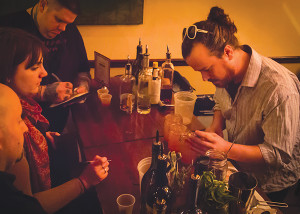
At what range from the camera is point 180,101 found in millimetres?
1759

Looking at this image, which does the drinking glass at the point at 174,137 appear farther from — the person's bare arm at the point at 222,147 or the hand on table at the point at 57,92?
the hand on table at the point at 57,92

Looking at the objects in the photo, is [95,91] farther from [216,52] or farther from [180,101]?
[216,52]

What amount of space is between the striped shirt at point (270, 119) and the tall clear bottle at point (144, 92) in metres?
0.58

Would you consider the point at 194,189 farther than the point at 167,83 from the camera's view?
No

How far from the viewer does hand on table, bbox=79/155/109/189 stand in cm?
123

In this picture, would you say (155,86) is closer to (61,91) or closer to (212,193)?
(61,91)

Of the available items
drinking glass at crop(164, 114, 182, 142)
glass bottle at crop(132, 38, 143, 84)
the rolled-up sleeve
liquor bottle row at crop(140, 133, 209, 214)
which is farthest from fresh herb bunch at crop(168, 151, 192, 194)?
glass bottle at crop(132, 38, 143, 84)

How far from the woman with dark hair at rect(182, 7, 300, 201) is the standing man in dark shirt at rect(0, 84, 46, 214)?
844 mm

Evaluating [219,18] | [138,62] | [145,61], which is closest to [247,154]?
[219,18]

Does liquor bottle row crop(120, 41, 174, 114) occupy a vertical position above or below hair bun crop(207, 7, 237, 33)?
below

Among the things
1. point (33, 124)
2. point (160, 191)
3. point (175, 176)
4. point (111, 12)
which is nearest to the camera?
point (160, 191)

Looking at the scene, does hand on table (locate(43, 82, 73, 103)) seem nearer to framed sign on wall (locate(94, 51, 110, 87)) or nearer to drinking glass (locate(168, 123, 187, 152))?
framed sign on wall (locate(94, 51, 110, 87))

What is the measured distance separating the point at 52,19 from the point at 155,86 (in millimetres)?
799

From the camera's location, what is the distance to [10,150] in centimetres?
87
